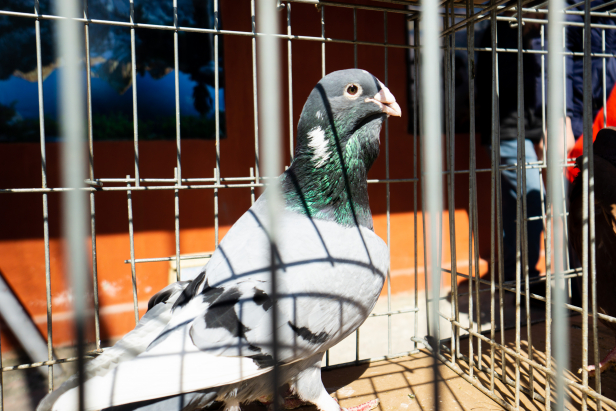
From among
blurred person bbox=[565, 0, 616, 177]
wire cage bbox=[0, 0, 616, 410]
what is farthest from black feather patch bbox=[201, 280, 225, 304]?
blurred person bbox=[565, 0, 616, 177]

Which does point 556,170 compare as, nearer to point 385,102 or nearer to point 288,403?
point 385,102

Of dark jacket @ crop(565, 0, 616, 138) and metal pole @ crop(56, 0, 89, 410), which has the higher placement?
dark jacket @ crop(565, 0, 616, 138)

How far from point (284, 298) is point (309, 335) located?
14cm

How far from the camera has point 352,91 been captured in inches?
58.2

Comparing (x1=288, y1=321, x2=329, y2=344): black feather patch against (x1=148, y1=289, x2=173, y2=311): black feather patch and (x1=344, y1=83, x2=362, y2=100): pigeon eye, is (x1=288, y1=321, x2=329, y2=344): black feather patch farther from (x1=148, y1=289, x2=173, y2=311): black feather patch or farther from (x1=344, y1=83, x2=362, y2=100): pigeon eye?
(x1=344, y1=83, x2=362, y2=100): pigeon eye

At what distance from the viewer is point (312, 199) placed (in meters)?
1.46

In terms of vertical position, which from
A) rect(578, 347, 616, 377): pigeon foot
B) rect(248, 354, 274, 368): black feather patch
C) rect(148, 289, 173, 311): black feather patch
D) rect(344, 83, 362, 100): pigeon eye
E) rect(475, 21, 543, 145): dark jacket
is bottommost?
rect(578, 347, 616, 377): pigeon foot

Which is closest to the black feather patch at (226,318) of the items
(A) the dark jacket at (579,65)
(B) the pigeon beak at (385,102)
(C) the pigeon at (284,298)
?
(C) the pigeon at (284,298)

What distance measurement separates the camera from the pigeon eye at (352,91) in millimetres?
1463

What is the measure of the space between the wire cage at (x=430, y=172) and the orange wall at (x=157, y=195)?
0.08ft

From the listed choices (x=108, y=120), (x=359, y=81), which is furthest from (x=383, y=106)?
(x=108, y=120)

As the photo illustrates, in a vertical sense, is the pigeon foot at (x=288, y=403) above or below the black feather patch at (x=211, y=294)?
below

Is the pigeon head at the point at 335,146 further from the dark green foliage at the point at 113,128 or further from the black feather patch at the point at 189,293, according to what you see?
the dark green foliage at the point at 113,128

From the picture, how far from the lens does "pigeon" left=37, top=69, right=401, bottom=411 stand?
1.09m
